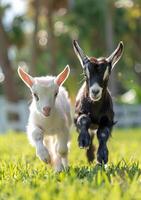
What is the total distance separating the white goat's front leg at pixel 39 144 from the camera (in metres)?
8.01

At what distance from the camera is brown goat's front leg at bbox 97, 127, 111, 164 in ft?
26.0

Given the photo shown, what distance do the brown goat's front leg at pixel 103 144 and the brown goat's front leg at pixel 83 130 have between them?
0.17 m

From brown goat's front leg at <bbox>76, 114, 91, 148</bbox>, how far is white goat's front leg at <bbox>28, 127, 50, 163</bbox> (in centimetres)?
42

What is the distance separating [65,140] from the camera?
859 centimetres

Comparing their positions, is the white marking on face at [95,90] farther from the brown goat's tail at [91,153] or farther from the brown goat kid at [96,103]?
the brown goat's tail at [91,153]

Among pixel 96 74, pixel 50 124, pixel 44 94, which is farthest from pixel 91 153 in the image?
pixel 96 74

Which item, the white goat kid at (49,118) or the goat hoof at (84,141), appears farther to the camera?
the white goat kid at (49,118)

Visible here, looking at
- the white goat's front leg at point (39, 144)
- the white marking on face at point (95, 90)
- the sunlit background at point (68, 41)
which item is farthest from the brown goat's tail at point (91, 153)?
the sunlit background at point (68, 41)

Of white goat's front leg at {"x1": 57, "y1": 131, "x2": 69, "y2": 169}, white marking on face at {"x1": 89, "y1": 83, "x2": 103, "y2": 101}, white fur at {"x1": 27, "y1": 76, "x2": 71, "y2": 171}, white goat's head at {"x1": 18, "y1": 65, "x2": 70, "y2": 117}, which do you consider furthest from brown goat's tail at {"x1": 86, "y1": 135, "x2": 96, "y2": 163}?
white marking on face at {"x1": 89, "y1": 83, "x2": 103, "y2": 101}

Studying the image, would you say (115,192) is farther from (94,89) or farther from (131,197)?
(94,89)

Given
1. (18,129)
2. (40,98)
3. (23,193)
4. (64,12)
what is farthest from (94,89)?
(64,12)

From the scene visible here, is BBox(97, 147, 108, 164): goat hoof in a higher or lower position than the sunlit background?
lower

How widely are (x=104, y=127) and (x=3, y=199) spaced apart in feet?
9.43

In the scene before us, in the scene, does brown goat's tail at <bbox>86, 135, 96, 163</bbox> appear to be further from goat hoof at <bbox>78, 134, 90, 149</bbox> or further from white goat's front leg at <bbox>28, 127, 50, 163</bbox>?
goat hoof at <bbox>78, 134, 90, 149</bbox>
